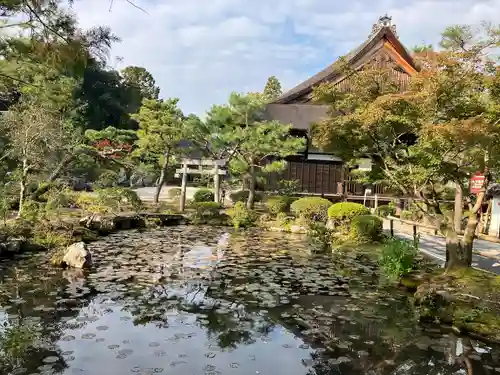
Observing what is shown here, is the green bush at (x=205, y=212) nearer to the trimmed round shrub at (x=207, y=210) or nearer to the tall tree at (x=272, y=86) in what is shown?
the trimmed round shrub at (x=207, y=210)

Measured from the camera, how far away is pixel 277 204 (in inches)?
834

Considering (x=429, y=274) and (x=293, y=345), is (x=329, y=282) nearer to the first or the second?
(x=429, y=274)

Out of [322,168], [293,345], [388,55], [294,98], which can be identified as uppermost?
[388,55]

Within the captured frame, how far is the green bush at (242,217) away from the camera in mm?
19547

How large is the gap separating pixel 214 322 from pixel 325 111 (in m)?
20.8

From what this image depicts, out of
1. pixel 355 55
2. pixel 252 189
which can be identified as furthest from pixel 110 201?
pixel 355 55

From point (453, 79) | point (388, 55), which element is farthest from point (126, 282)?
point (388, 55)

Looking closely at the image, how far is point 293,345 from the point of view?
645 centimetres

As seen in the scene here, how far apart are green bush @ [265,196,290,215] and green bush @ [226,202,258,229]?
1.21 meters

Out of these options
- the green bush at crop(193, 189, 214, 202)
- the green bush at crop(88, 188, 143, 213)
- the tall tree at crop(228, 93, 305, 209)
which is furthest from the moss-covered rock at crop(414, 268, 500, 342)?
the green bush at crop(193, 189, 214, 202)

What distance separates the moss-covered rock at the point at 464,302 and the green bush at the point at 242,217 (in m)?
11.2

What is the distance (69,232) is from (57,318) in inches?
261

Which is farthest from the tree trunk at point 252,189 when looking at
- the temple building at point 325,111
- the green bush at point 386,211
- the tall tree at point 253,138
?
the green bush at point 386,211

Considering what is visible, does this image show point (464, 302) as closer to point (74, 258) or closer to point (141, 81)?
point (74, 258)
